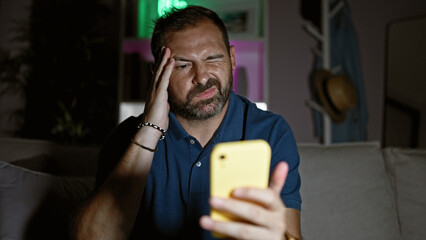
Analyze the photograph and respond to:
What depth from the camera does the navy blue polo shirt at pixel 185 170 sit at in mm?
1059

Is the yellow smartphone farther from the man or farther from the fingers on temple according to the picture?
the fingers on temple

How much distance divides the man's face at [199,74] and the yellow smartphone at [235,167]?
0.64 metres

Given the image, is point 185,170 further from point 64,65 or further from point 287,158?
point 64,65

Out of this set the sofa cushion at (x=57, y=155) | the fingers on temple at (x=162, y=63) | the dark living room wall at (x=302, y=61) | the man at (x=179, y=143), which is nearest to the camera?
the man at (x=179, y=143)

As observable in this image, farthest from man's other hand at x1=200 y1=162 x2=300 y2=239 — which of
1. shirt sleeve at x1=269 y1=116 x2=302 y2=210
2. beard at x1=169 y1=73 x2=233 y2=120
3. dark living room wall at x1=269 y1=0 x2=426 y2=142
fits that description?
dark living room wall at x1=269 y1=0 x2=426 y2=142

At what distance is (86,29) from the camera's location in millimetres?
2637

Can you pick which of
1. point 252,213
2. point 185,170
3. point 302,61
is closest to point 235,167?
point 252,213

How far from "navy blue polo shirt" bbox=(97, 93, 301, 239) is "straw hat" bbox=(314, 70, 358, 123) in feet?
4.54

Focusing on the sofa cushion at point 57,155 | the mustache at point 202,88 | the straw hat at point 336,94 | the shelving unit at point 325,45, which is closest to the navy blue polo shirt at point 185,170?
the mustache at point 202,88

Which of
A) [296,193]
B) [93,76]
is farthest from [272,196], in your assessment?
[93,76]

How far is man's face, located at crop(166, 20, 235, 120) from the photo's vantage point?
115cm

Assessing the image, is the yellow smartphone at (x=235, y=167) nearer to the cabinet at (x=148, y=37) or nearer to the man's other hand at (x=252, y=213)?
Result: the man's other hand at (x=252, y=213)

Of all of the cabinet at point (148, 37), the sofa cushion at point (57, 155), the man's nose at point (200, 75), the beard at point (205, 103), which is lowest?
the sofa cushion at point (57, 155)

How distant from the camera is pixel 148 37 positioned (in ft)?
8.09
